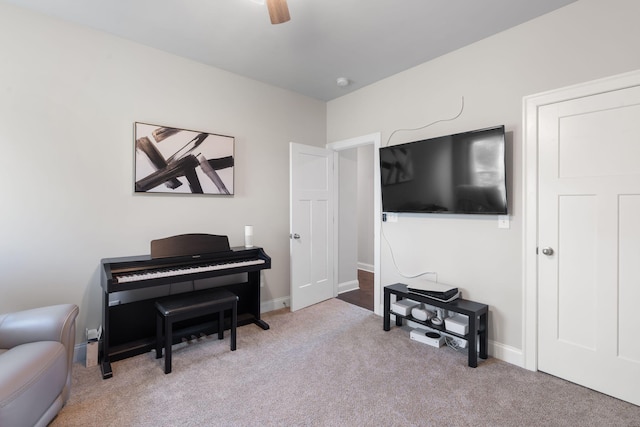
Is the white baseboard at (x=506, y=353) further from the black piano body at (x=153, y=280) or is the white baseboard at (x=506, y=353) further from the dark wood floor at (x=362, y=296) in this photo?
the black piano body at (x=153, y=280)

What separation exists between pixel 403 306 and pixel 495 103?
77.3 inches

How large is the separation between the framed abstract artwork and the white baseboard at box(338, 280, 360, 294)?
6.95 ft

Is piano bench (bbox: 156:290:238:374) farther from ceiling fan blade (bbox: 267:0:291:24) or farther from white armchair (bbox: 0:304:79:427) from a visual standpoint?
ceiling fan blade (bbox: 267:0:291:24)

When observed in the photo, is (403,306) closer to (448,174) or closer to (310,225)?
(448,174)

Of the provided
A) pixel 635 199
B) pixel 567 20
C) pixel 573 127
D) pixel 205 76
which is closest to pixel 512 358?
pixel 635 199

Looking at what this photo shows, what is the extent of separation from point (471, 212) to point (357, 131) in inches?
67.5

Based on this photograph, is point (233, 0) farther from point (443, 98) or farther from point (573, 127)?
point (573, 127)

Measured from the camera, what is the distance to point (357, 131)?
3689 mm

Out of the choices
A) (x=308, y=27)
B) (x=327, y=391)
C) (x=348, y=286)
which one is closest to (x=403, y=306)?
(x=327, y=391)

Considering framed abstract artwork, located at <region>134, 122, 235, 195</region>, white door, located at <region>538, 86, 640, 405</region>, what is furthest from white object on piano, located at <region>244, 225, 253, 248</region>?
white door, located at <region>538, 86, 640, 405</region>

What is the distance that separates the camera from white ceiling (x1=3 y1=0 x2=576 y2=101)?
213 centimetres

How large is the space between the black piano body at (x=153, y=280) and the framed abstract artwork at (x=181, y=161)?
547 millimetres

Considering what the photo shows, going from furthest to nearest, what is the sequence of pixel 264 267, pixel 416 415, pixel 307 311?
pixel 307 311 < pixel 264 267 < pixel 416 415

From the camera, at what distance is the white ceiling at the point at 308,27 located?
7.00ft
